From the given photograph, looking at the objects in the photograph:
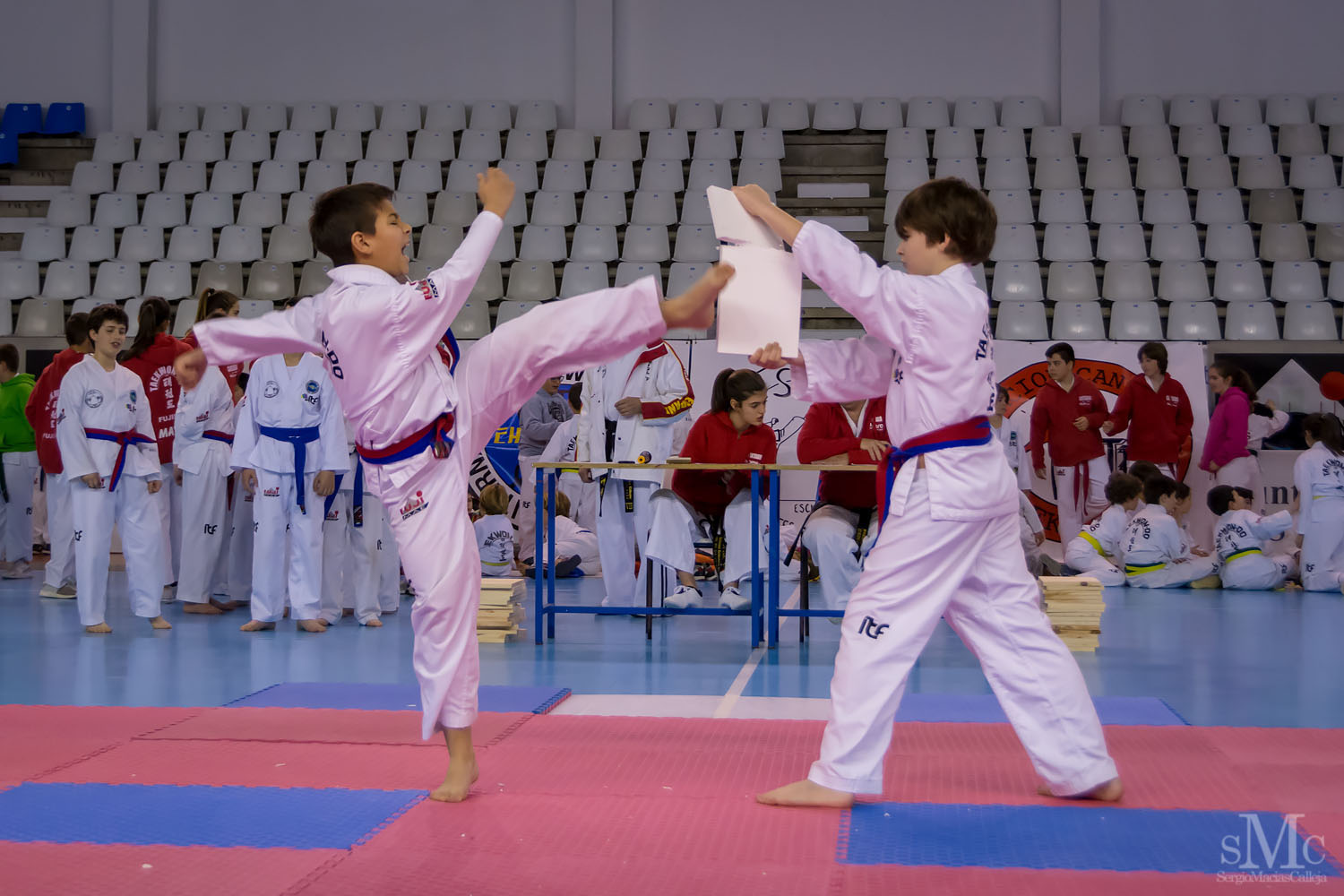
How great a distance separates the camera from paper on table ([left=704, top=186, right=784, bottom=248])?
2.95 meters

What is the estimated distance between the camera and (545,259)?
36.8 feet

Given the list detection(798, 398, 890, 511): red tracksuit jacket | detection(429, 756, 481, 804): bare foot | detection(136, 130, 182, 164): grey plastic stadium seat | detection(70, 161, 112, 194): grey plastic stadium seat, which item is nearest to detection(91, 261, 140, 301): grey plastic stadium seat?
detection(70, 161, 112, 194): grey plastic stadium seat

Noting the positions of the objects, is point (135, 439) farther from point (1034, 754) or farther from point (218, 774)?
point (1034, 754)

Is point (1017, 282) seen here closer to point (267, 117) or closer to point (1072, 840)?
point (267, 117)

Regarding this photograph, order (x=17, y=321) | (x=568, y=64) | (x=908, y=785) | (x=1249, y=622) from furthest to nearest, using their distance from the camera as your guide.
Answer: (x=568, y=64) < (x=17, y=321) < (x=1249, y=622) < (x=908, y=785)

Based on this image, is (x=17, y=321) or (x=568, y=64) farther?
(x=568, y=64)

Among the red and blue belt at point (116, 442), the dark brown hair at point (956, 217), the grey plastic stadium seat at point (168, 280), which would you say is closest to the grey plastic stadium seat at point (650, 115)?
the grey plastic stadium seat at point (168, 280)

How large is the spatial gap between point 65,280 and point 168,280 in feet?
3.36

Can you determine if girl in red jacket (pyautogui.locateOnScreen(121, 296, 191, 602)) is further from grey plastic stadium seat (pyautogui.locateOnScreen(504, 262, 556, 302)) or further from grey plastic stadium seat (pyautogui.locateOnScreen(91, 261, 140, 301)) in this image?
grey plastic stadium seat (pyautogui.locateOnScreen(91, 261, 140, 301))

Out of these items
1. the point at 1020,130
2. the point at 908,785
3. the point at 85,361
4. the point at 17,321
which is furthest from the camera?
the point at 1020,130

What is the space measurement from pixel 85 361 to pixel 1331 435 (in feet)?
25.6

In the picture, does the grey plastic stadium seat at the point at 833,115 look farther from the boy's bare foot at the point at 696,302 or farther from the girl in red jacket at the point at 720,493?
the boy's bare foot at the point at 696,302

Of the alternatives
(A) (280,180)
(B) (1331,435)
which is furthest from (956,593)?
(A) (280,180)

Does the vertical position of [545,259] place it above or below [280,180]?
below
